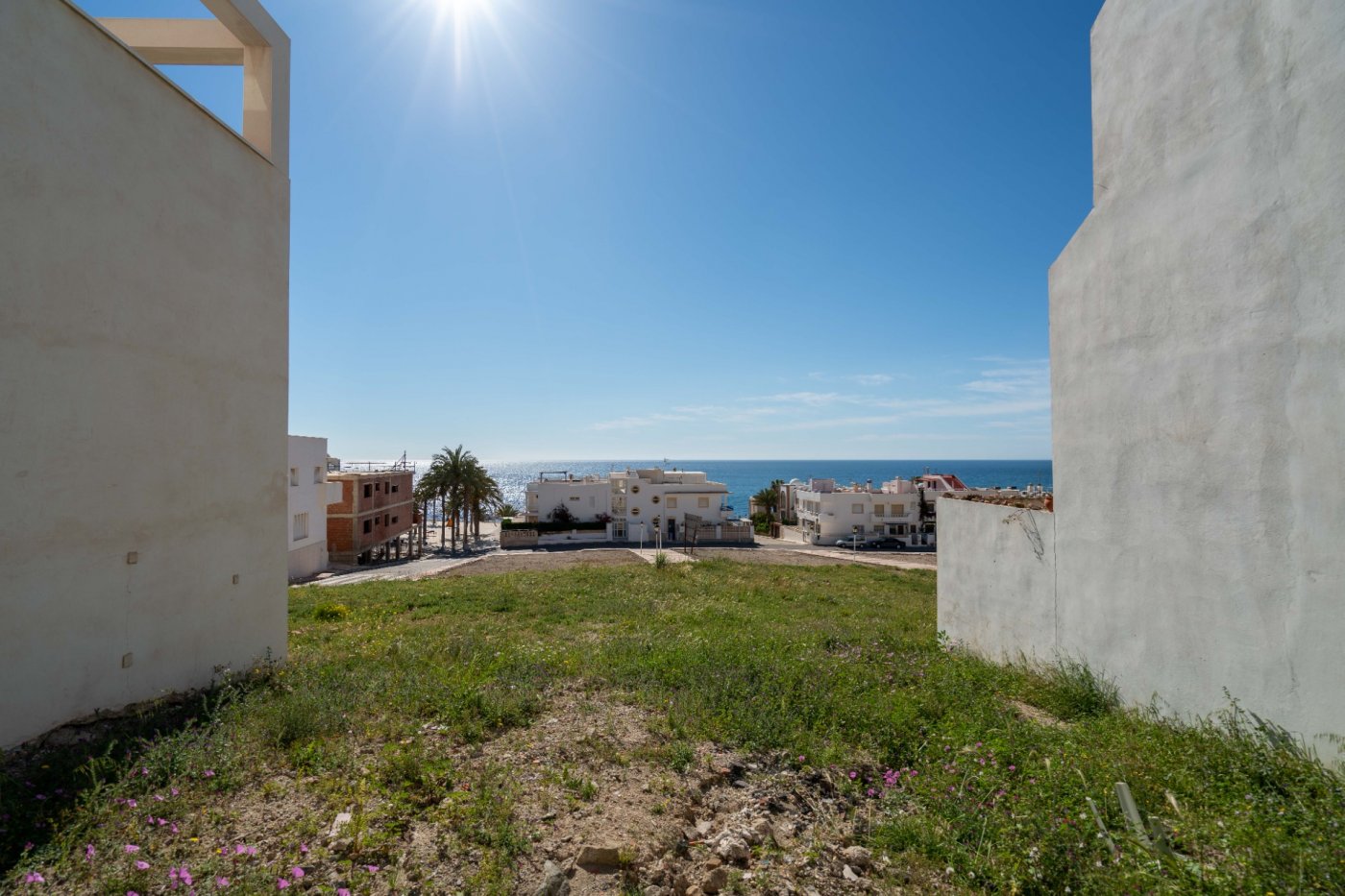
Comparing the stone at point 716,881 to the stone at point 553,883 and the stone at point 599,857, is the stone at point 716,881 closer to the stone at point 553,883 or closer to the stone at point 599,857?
the stone at point 599,857

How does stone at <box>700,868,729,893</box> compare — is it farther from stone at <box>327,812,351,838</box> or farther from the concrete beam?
the concrete beam

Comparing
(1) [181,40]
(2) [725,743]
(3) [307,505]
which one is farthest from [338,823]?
(3) [307,505]

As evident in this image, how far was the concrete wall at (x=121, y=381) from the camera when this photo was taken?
516 centimetres

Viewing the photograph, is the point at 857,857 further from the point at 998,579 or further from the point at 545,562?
the point at 545,562

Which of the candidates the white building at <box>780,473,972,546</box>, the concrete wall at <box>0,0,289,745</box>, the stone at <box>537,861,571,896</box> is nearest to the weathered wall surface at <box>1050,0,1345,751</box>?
the stone at <box>537,861,571,896</box>

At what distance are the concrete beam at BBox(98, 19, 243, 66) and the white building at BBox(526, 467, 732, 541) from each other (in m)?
42.4

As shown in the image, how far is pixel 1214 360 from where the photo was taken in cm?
565

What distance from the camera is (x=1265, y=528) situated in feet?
17.2

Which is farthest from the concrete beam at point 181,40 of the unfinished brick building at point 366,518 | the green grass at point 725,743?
the unfinished brick building at point 366,518

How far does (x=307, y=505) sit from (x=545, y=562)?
13664 millimetres

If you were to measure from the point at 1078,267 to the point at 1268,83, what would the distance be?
252cm

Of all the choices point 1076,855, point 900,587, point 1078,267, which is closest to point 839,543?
point 900,587

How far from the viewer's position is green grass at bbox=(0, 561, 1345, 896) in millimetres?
3648

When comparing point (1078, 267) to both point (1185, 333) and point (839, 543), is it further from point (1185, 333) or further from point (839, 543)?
point (839, 543)
